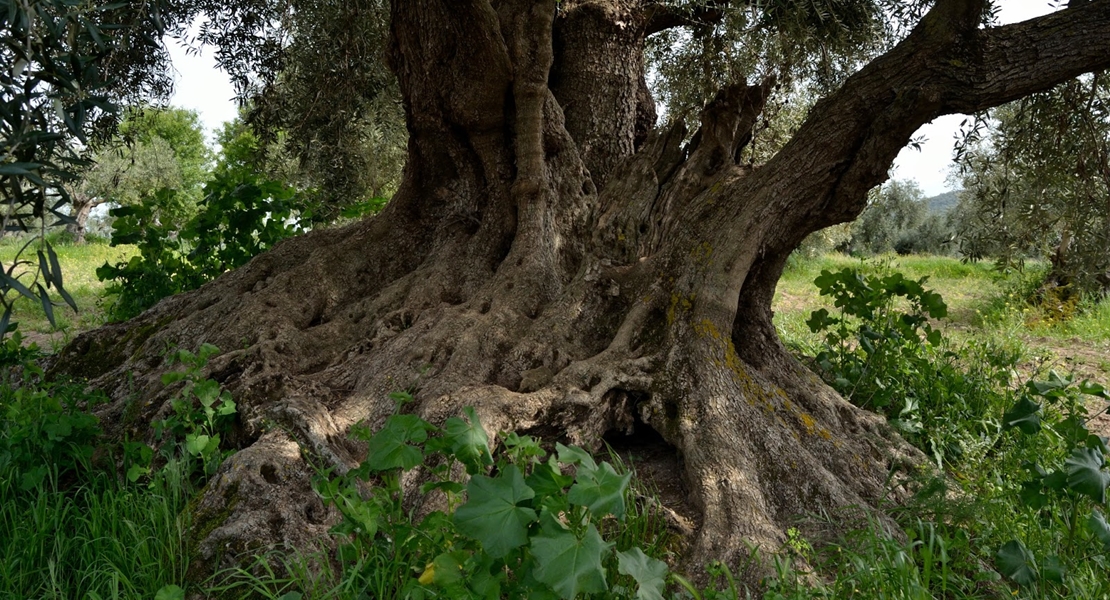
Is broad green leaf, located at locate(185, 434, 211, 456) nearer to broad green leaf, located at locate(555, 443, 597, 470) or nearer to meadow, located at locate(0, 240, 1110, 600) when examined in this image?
meadow, located at locate(0, 240, 1110, 600)

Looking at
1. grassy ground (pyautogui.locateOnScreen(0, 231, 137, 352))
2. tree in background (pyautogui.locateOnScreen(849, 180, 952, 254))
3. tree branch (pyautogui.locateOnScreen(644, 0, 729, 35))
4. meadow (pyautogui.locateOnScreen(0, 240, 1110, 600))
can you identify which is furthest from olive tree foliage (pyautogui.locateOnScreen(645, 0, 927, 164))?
tree in background (pyautogui.locateOnScreen(849, 180, 952, 254))

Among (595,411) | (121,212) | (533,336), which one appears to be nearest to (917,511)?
(595,411)

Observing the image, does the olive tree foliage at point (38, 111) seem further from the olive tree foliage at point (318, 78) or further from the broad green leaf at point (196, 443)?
the olive tree foliage at point (318, 78)

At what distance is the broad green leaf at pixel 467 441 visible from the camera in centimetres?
235

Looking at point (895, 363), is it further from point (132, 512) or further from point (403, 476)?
point (132, 512)

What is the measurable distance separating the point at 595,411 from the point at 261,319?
242 cm

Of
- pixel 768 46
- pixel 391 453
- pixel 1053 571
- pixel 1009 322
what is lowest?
pixel 1009 322

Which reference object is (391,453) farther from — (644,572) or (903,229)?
(903,229)

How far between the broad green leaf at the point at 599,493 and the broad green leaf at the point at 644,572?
146mm

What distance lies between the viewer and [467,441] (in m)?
2.37

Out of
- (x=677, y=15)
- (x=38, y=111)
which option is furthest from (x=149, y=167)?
(x=38, y=111)

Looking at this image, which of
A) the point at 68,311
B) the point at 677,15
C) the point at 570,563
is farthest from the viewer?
the point at 68,311

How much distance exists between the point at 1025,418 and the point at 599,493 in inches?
83.9

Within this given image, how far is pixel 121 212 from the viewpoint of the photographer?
262 inches
